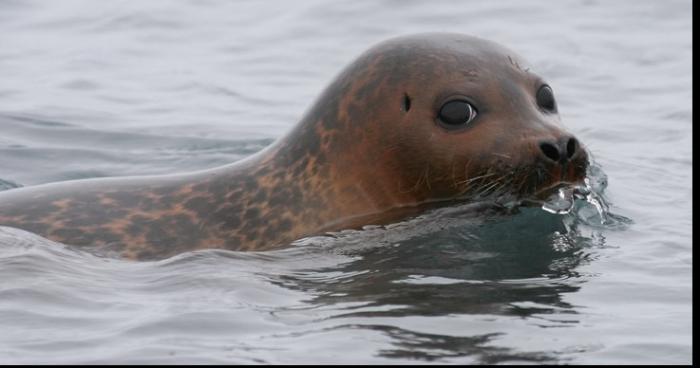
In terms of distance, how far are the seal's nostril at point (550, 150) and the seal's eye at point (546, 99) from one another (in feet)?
1.79

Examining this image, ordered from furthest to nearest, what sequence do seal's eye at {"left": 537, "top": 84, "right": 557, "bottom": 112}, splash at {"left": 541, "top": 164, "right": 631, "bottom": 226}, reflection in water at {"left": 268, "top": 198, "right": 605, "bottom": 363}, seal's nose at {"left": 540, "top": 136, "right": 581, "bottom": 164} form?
seal's eye at {"left": 537, "top": 84, "right": 557, "bottom": 112} → splash at {"left": 541, "top": 164, "right": 631, "bottom": 226} → seal's nose at {"left": 540, "top": 136, "right": 581, "bottom": 164} → reflection in water at {"left": 268, "top": 198, "right": 605, "bottom": 363}

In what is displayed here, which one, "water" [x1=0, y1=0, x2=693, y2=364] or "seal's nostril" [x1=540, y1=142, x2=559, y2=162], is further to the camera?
"seal's nostril" [x1=540, y1=142, x2=559, y2=162]

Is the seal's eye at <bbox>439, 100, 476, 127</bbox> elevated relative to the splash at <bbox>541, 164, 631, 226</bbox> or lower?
elevated

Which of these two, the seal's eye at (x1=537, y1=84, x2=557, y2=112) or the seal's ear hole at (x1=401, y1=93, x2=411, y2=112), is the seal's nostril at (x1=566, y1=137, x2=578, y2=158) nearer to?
the seal's eye at (x1=537, y1=84, x2=557, y2=112)

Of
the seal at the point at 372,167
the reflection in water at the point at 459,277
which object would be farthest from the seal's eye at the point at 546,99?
the reflection in water at the point at 459,277

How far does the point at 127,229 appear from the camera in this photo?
8.79m

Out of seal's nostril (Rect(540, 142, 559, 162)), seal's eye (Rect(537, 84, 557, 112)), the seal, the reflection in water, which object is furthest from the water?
seal's eye (Rect(537, 84, 557, 112))

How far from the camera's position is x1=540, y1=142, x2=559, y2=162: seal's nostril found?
27.2 ft

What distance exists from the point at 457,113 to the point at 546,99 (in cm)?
62

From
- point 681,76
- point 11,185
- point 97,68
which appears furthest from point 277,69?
point 11,185

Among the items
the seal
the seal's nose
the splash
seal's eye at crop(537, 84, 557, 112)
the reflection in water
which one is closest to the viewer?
the reflection in water

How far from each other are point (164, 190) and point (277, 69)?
27.1 ft

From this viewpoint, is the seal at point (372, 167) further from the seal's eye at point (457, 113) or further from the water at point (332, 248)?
the water at point (332, 248)

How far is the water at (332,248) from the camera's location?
6.75m
